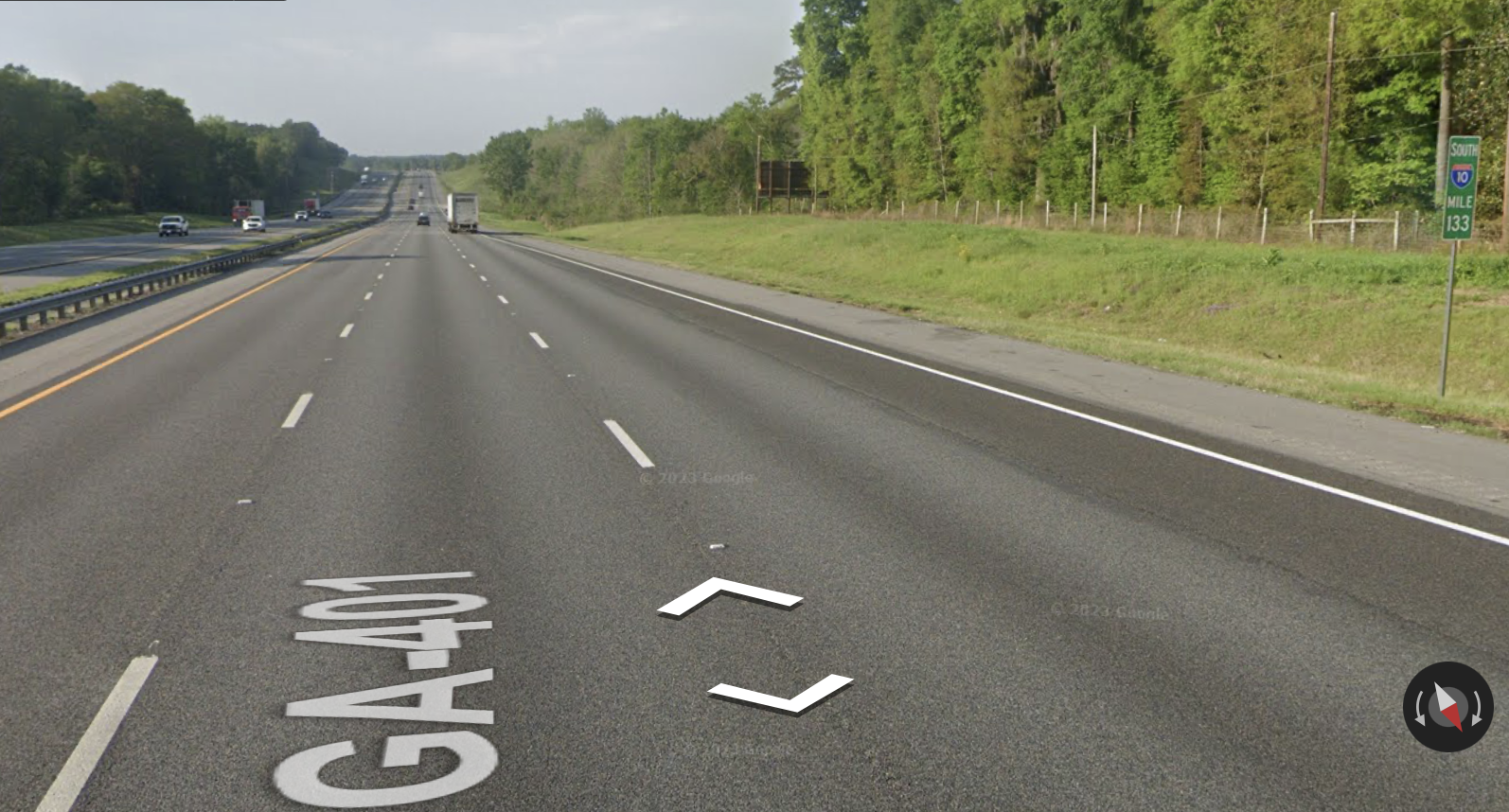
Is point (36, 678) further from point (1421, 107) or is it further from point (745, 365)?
point (1421, 107)

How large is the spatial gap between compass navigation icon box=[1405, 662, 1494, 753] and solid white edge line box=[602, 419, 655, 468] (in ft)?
20.2

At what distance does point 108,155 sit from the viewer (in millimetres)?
132000

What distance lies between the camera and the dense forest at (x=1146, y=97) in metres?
46.1

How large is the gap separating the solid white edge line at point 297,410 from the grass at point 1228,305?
461 inches

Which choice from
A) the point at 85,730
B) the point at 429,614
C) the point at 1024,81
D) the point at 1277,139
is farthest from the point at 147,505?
the point at 1024,81

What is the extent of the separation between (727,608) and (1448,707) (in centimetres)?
340

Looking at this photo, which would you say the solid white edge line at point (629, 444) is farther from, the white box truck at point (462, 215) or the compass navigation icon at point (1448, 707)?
the white box truck at point (462, 215)

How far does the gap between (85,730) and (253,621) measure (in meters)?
1.31

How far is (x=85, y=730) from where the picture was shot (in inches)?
182

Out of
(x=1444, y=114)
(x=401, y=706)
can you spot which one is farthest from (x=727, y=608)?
(x=1444, y=114)

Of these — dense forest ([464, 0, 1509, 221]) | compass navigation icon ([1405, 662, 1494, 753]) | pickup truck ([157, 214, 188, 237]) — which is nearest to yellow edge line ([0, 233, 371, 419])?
compass navigation icon ([1405, 662, 1494, 753])

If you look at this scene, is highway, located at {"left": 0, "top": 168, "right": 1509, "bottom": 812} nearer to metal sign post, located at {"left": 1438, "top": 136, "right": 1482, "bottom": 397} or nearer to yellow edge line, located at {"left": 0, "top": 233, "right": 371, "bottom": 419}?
yellow edge line, located at {"left": 0, "top": 233, "right": 371, "bottom": 419}

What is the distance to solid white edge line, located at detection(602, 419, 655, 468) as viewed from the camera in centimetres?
1002

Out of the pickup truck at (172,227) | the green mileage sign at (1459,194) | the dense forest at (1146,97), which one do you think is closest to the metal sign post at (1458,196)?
the green mileage sign at (1459,194)
